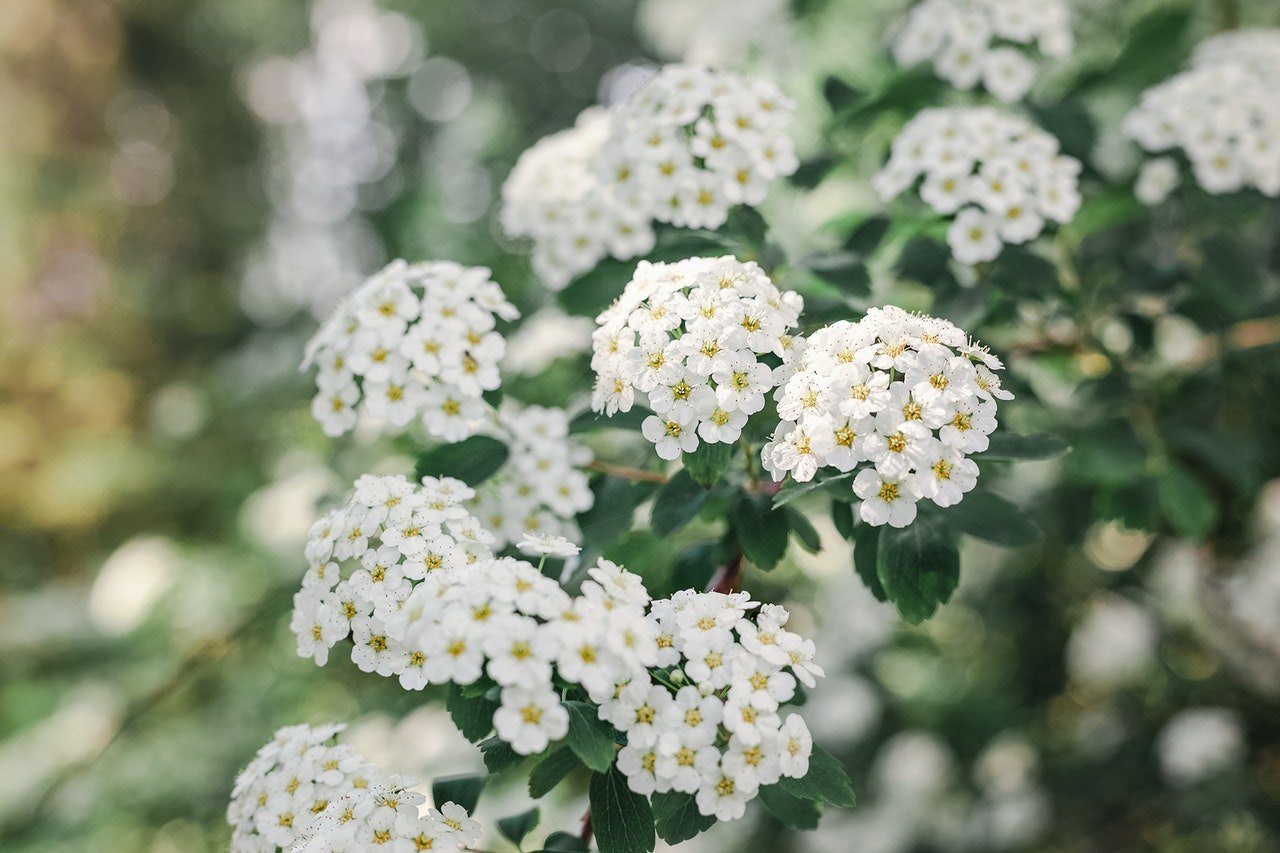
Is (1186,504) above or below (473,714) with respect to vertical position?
below

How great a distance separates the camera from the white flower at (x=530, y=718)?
749 millimetres

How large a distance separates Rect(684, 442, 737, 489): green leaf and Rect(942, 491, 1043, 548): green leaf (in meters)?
0.25

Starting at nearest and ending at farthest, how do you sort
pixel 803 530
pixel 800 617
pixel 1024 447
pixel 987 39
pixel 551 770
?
pixel 551 770 < pixel 1024 447 < pixel 803 530 < pixel 987 39 < pixel 800 617

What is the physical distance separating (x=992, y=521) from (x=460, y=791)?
645mm

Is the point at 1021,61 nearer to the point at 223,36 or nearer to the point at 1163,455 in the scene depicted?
the point at 1163,455

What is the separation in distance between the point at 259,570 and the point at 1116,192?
8.72ft

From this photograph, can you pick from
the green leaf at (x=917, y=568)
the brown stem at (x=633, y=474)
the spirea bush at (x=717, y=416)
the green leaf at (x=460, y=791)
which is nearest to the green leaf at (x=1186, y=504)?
the spirea bush at (x=717, y=416)

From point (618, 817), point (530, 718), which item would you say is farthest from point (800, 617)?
point (530, 718)

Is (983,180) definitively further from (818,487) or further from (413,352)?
(413,352)

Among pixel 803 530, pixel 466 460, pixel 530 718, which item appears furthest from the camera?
pixel 466 460

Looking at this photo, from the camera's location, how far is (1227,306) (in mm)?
1458

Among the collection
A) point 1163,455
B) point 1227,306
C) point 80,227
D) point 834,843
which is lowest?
point 834,843

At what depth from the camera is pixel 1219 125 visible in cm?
141

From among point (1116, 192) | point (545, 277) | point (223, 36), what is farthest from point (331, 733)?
point (223, 36)
